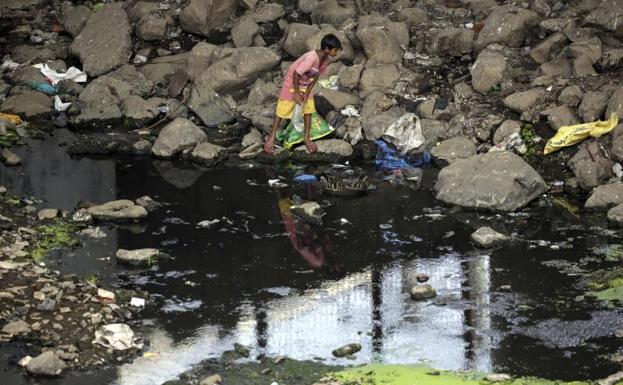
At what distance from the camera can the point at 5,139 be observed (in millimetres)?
11211

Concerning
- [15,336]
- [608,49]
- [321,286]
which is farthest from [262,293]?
[608,49]

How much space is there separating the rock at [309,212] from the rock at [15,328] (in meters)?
3.19

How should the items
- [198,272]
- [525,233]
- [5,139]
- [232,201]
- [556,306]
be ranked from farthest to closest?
[5,139] → [232,201] → [525,233] → [198,272] → [556,306]

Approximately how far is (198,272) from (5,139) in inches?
167

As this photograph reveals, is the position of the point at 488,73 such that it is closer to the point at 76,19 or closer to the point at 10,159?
the point at 10,159

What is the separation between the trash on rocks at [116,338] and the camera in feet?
21.8

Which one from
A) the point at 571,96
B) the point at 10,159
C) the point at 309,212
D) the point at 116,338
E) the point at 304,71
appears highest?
the point at 304,71

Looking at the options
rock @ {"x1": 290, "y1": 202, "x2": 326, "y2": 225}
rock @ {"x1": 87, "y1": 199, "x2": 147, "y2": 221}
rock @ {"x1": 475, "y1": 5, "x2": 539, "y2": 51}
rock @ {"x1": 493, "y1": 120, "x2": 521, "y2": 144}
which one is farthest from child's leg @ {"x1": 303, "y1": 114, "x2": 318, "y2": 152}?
rock @ {"x1": 475, "y1": 5, "x2": 539, "y2": 51}

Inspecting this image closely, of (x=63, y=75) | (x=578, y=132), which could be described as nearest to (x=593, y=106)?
(x=578, y=132)

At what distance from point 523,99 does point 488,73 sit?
27.7 inches

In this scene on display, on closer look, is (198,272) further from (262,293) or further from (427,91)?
(427,91)

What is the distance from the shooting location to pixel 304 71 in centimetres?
1044

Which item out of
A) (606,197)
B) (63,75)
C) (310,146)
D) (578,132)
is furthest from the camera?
(63,75)

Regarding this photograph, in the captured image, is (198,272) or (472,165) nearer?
(198,272)
